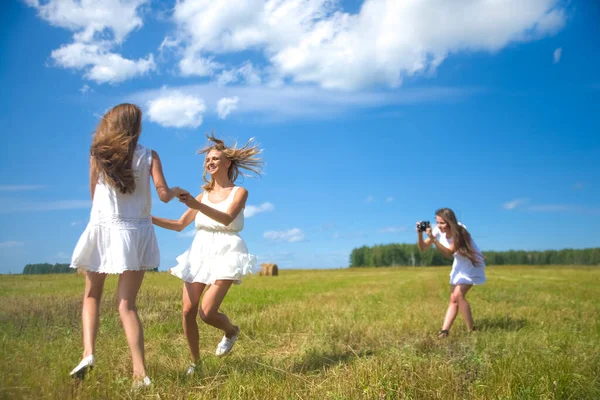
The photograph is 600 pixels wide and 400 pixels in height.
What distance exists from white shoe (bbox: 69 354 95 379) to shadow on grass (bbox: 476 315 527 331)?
6380 mm

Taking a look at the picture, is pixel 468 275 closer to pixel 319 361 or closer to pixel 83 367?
pixel 319 361

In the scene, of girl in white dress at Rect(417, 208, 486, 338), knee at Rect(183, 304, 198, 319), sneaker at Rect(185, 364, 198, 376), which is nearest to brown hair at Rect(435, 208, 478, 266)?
girl in white dress at Rect(417, 208, 486, 338)

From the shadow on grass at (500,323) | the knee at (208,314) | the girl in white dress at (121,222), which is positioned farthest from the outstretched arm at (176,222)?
the shadow on grass at (500,323)

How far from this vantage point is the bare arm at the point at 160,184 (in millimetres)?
4555

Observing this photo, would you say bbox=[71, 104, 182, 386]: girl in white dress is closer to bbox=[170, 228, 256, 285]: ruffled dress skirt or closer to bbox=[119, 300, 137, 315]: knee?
bbox=[119, 300, 137, 315]: knee

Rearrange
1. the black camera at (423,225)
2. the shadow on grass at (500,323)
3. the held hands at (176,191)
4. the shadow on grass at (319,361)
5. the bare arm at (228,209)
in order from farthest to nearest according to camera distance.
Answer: the shadow on grass at (500,323), the black camera at (423,225), the shadow on grass at (319,361), the bare arm at (228,209), the held hands at (176,191)

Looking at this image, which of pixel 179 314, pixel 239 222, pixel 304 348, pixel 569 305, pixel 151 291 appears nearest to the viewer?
pixel 239 222

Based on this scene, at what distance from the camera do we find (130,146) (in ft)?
15.1

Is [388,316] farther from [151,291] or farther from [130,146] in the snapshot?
[130,146]

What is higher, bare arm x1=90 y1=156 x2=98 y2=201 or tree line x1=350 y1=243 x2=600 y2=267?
tree line x1=350 y1=243 x2=600 y2=267

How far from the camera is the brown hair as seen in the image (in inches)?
365

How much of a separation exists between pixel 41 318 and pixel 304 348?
318 cm

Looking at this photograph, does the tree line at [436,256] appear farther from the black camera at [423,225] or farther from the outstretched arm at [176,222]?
the outstretched arm at [176,222]

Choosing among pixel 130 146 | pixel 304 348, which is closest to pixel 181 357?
pixel 304 348
